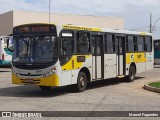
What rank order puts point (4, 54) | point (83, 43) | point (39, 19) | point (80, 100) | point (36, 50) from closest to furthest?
point (80, 100)
point (36, 50)
point (83, 43)
point (4, 54)
point (39, 19)

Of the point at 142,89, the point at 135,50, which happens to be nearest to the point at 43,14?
the point at 135,50

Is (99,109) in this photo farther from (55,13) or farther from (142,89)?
(55,13)

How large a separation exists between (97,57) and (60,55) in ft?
10.2

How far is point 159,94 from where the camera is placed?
15297mm

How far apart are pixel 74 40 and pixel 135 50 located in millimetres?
6698

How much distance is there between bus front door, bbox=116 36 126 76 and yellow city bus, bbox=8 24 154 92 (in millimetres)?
863

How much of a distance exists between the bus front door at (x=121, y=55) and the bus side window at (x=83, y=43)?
3168mm

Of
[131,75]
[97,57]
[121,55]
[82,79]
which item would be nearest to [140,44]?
[131,75]

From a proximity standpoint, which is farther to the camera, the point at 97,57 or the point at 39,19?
the point at 39,19

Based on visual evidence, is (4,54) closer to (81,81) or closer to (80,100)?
(81,81)

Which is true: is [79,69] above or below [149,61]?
below

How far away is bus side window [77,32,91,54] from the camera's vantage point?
1578cm

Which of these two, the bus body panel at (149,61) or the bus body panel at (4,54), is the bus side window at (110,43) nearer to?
the bus body panel at (149,61)

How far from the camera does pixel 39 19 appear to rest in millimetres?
65125
